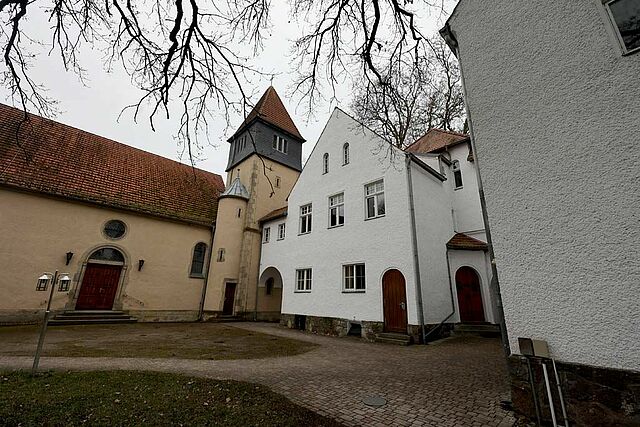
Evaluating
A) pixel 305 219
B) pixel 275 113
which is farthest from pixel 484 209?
pixel 275 113

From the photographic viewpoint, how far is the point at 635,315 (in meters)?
2.78

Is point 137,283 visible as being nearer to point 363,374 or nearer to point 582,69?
point 363,374

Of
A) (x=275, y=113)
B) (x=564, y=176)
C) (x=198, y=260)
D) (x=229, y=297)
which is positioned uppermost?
(x=275, y=113)

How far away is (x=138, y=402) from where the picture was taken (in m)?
3.64

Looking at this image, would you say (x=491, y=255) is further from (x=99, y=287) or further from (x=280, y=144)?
(x=280, y=144)

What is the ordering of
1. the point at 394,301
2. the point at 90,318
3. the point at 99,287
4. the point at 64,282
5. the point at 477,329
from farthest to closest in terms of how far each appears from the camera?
the point at 99,287, the point at 90,318, the point at 477,329, the point at 394,301, the point at 64,282

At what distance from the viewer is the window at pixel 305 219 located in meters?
14.5

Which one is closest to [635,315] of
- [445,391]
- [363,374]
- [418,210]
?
[445,391]

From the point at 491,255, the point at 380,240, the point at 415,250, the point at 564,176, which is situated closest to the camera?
the point at 564,176

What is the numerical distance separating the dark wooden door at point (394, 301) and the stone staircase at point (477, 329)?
2.78 m

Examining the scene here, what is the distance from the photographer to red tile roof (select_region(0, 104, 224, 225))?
42.0 feet

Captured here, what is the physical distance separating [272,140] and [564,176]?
19344 millimetres

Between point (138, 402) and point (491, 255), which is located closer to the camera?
point (138, 402)

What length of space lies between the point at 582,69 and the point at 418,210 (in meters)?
7.15
